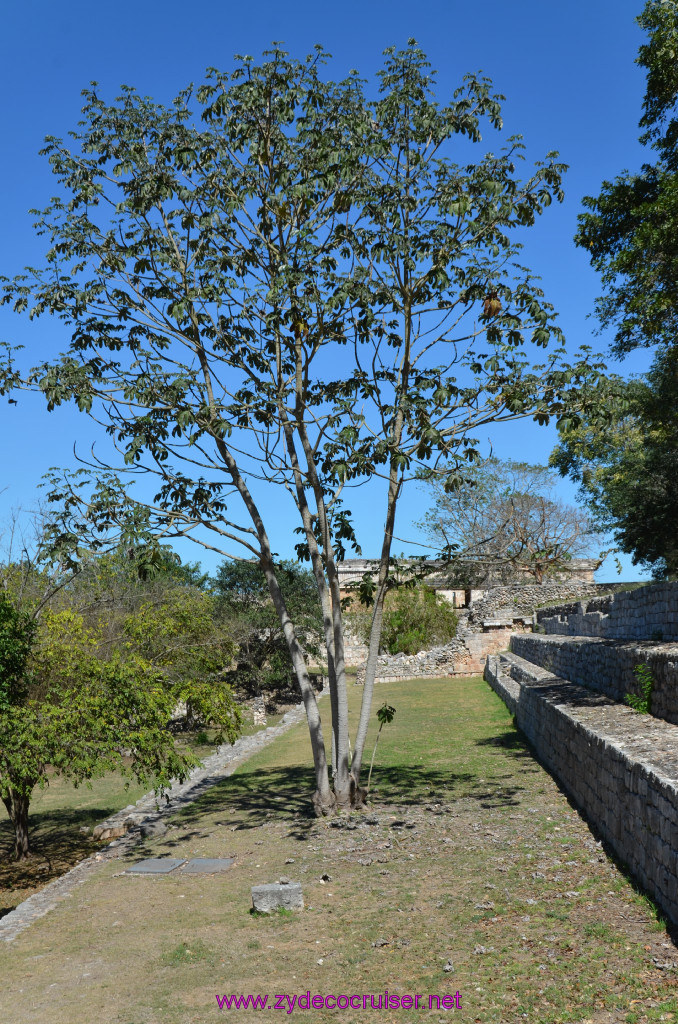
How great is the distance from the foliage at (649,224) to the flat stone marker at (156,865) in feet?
32.5

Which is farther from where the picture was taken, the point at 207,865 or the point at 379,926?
the point at 207,865

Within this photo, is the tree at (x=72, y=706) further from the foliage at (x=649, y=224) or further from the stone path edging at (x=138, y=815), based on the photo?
the foliage at (x=649, y=224)

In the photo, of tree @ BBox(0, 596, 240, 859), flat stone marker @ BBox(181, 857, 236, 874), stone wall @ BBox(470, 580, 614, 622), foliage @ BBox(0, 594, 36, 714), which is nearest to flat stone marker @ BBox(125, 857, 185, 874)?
flat stone marker @ BBox(181, 857, 236, 874)

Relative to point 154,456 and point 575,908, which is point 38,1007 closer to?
point 575,908

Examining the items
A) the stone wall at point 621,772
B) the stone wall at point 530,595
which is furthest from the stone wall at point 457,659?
the stone wall at point 621,772

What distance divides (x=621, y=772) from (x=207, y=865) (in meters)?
4.47

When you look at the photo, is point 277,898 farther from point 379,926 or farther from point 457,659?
point 457,659

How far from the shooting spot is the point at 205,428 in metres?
10.3

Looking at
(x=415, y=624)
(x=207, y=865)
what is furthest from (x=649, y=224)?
(x=415, y=624)

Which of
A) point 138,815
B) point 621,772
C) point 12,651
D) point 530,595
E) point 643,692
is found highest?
point 530,595

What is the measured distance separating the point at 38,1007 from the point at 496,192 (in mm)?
9571

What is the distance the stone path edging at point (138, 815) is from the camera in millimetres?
7756

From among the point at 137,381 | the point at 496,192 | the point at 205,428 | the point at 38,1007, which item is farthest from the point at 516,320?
the point at 38,1007

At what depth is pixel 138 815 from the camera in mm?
12367
